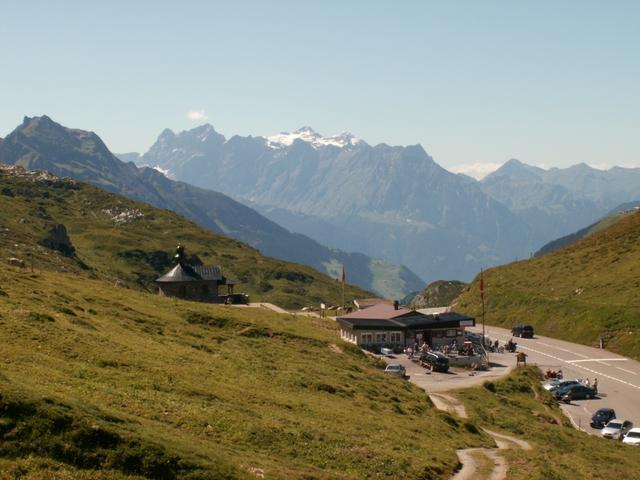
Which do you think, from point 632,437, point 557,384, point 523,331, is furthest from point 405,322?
point 632,437

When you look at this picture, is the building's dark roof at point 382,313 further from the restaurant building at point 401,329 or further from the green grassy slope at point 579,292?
the green grassy slope at point 579,292

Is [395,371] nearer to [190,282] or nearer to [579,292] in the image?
[190,282]

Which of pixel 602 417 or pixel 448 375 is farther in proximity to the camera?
pixel 448 375

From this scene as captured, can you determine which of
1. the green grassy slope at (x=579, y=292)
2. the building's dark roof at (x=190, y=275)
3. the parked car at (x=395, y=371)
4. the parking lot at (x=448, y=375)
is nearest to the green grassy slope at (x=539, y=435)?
the parking lot at (x=448, y=375)

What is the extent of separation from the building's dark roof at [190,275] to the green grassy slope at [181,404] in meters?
39.0

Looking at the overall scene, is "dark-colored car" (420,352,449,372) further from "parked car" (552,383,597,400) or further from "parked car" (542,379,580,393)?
"parked car" (552,383,597,400)

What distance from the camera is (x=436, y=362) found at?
3044 inches

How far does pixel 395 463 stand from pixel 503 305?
98895 millimetres

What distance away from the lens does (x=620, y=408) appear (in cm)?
7038

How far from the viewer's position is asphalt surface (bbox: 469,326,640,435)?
229 ft

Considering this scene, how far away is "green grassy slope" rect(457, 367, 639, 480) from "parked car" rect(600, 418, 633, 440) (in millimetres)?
2748

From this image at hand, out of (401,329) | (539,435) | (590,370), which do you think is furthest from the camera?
(401,329)

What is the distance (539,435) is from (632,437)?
38.4ft

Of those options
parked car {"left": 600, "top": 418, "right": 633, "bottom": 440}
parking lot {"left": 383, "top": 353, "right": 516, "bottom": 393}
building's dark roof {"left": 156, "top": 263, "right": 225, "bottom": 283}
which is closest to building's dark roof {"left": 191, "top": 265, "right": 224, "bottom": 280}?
building's dark roof {"left": 156, "top": 263, "right": 225, "bottom": 283}
